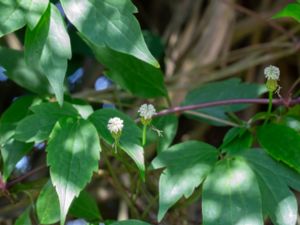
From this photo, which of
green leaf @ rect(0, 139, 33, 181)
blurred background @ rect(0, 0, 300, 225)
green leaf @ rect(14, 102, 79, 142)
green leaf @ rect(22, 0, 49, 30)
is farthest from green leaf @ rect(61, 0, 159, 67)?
blurred background @ rect(0, 0, 300, 225)

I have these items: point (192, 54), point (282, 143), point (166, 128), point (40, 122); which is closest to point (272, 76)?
point (282, 143)

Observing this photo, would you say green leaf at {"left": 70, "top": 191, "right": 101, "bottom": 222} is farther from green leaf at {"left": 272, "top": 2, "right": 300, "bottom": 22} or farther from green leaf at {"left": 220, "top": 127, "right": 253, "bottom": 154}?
green leaf at {"left": 272, "top": 2, "right": 300, "bottom": 22}

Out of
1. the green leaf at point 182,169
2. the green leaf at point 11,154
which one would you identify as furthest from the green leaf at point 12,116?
the green leaf at point 182,169

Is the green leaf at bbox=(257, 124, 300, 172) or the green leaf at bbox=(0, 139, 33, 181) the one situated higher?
the green leaf at bbox=(257, 124, 300, 172)

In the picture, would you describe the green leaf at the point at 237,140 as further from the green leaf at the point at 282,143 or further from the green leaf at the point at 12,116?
the green leaf at the point at 12,116

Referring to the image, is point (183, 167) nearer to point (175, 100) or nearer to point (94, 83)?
point (175, 100)

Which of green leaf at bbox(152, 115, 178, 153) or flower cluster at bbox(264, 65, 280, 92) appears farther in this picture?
green leaf at bbox(152, 115, 178, 153)

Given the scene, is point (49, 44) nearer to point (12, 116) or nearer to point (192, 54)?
point (12, 116)
